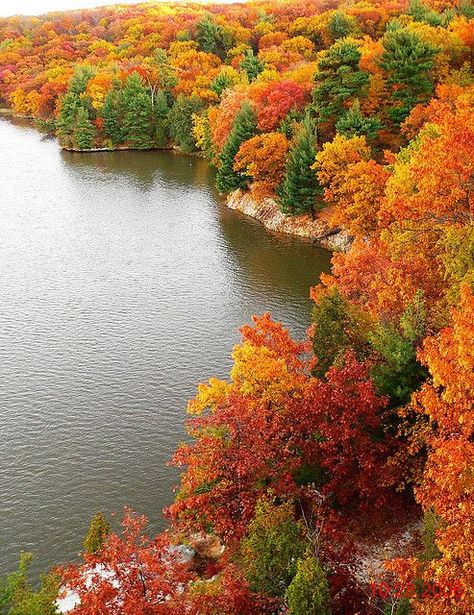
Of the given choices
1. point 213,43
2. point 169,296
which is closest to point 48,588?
point 169,296

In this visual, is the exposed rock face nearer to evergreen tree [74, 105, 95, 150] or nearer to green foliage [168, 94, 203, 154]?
green foliage [168, 94, 203, 154]

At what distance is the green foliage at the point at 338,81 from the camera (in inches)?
2088

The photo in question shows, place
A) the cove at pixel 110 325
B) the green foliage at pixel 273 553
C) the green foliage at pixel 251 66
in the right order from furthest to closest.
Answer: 1. the green foliage at pixel 251 66
2. the cove at pixel 110 325
3. the green foliage at pixel 273 553

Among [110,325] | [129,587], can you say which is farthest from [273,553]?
[110,325]

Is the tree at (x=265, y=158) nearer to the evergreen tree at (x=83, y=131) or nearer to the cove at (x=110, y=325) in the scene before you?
the cove at (x=110, y=325)

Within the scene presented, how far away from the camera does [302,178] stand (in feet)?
164

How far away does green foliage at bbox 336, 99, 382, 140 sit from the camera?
49594 millimetres

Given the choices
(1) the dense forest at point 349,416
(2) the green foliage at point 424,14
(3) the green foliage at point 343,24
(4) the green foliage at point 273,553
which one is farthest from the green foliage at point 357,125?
(3) the green foliage at point 343,24

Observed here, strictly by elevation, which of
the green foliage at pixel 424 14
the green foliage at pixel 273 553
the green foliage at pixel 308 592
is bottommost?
the green foliage at pixel 273 553

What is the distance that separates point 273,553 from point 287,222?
41.5m

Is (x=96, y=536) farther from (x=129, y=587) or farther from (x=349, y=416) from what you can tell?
(x=349, y=416)

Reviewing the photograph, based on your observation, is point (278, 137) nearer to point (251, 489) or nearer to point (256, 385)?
point (256, 385)

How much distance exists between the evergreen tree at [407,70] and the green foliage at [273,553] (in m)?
44.6

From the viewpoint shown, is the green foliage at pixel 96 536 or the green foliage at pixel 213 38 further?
the green foliage at pixel 213 38
